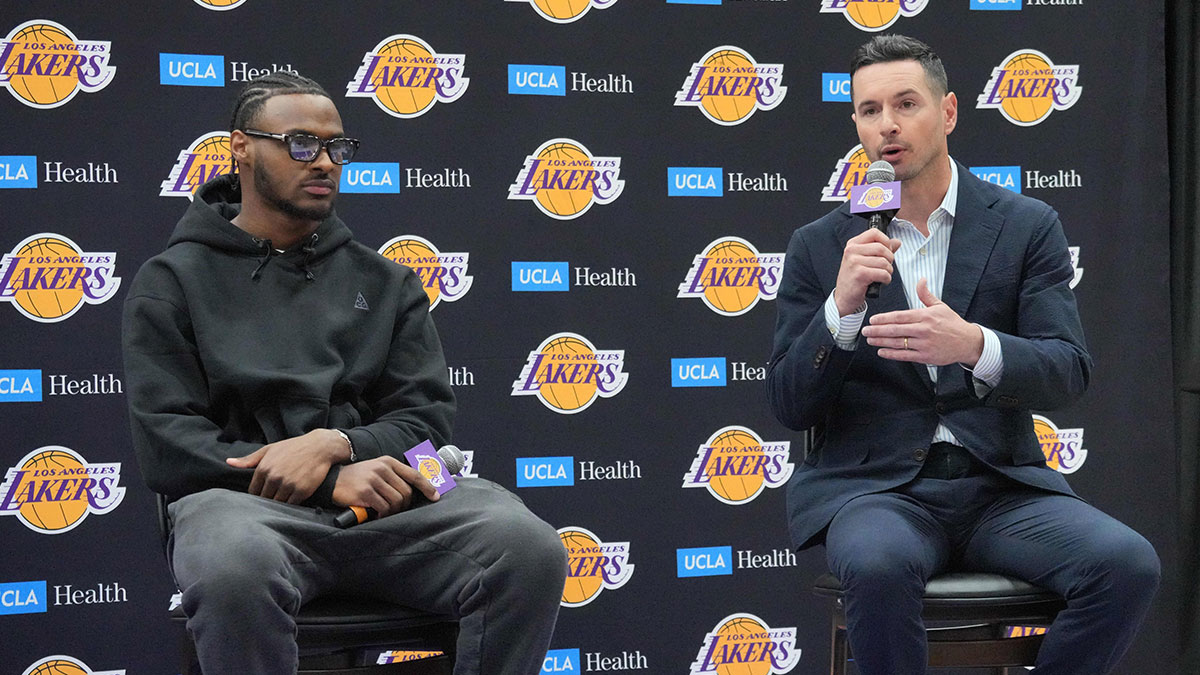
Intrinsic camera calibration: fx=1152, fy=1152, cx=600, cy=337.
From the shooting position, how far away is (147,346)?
2355 mm

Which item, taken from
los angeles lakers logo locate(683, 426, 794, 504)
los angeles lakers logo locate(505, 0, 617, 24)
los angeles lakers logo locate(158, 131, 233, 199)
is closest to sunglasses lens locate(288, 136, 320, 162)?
los angeles lakers logo locate(158, 131, 233, 199)

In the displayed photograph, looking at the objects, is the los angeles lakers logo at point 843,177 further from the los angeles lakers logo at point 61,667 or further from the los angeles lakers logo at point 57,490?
the los angeles lakers logo at point 61,667

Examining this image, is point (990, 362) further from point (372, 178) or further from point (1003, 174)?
point (372, 178)

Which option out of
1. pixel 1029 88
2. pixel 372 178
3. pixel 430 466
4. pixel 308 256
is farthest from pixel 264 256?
pixel 1029 88

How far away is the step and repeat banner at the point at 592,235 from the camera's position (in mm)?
3348

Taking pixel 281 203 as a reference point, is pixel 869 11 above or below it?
above

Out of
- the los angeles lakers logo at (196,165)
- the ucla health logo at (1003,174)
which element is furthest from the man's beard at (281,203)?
the ucla health logo at (1003,174)

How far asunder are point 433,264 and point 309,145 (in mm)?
1016

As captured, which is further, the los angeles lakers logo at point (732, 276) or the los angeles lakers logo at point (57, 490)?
the los angeles lakers logo at point (732, 276)

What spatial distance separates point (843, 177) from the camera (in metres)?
3.83

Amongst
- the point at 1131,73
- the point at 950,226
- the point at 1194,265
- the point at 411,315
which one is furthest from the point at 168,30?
the point at 1194,265

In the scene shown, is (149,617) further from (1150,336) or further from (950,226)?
(1150,336)

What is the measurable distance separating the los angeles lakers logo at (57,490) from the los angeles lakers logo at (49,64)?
1028 mm

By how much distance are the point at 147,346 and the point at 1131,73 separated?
3318 mm
